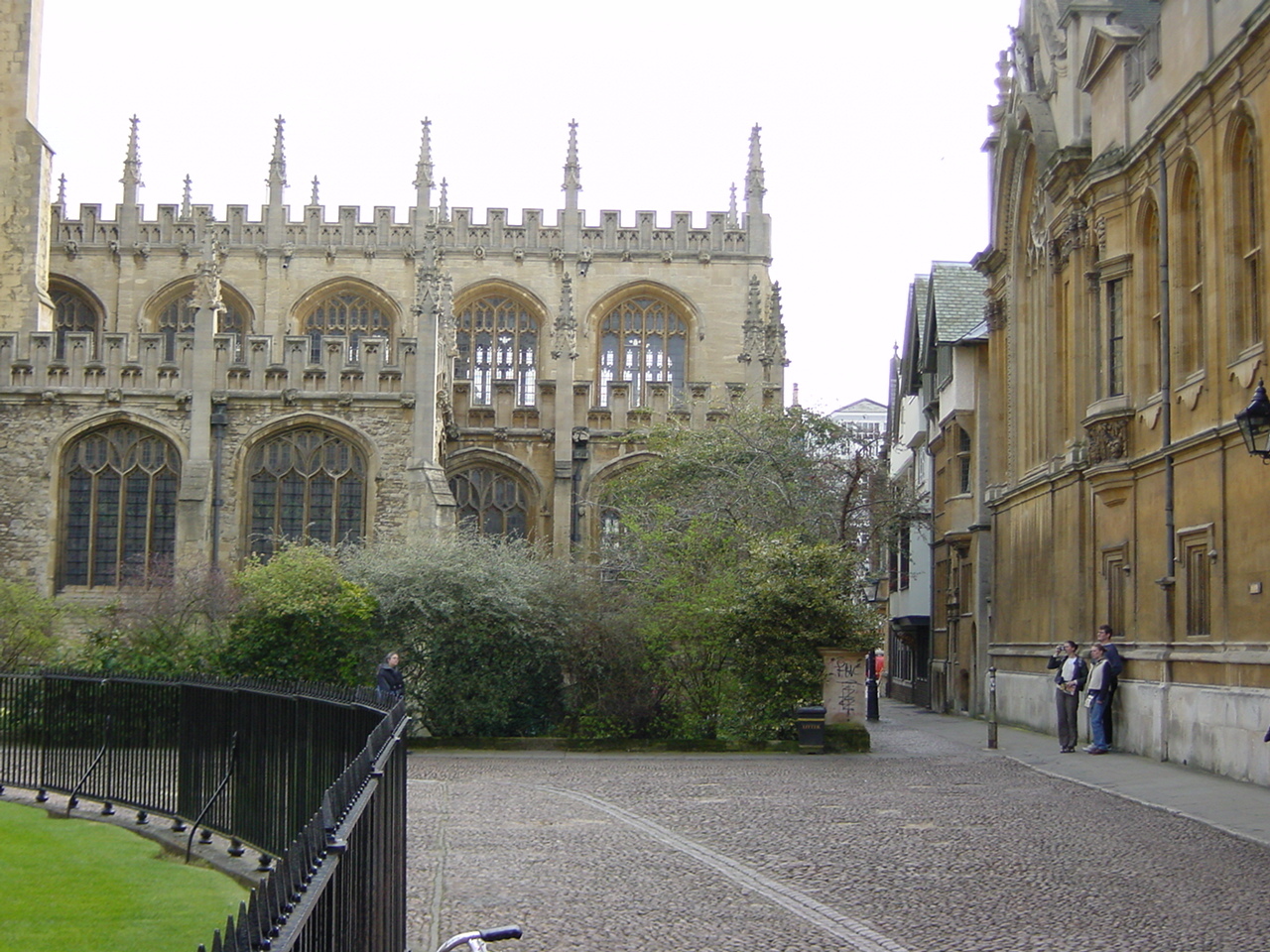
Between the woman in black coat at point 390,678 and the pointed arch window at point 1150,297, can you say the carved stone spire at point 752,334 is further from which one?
the woman in black coat at point 390,678

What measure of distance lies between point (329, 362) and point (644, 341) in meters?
15.0

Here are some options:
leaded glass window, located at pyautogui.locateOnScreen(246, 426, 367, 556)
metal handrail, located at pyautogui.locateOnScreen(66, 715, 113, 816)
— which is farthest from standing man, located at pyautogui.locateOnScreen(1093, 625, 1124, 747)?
leaded glass window, located at pyautogui.locateOnScreen(246, 426, 367, 556)

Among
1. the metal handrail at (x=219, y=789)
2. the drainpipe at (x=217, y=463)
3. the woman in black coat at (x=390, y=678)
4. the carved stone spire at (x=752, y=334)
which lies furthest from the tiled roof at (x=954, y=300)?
the metal handrail at (x=219, y=789)

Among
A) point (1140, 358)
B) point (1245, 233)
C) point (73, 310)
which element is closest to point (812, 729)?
point (1140, 358)

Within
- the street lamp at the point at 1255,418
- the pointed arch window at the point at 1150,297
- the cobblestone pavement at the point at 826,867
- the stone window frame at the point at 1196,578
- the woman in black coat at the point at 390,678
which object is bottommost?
the cobblestone pavement at the point at 826,867

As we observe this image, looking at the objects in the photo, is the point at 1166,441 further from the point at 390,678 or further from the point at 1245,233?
the point at 390,678

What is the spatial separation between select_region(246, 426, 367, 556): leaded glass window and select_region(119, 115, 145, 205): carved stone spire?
16388 millimetres

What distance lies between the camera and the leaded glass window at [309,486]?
3372cm

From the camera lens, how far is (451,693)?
22.3 meters

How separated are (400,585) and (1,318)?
19359 mm

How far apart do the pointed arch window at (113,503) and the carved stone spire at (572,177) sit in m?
17.6

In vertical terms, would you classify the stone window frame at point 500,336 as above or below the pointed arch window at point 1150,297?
above

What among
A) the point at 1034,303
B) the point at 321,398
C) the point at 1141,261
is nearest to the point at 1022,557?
the point at 1034,303

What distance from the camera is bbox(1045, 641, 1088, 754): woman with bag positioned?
20.4 meters
